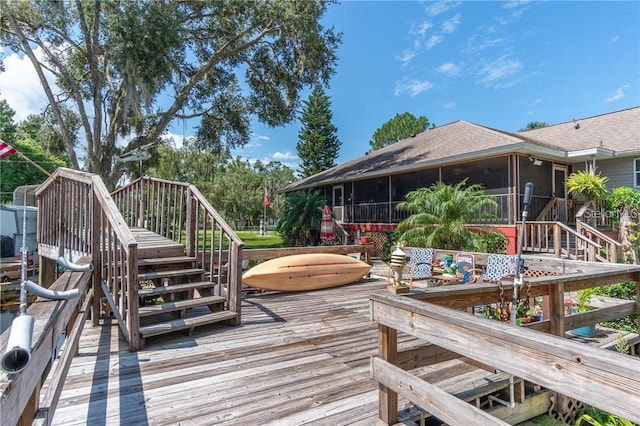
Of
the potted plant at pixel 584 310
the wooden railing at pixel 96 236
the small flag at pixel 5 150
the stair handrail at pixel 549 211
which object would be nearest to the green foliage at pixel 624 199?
the stair handrail at pixel 549 211

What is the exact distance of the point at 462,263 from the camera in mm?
5922

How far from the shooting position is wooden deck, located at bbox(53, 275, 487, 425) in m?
2.34

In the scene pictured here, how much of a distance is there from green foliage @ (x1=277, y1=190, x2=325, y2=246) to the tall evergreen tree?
54.1 ft

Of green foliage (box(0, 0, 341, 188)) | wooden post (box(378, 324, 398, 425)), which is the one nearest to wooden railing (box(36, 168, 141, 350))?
wooden post (box(378, 324, 398, 425))

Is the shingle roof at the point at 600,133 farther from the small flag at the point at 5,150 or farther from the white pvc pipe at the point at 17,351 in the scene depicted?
the white pvc pipe at the point at 17,351

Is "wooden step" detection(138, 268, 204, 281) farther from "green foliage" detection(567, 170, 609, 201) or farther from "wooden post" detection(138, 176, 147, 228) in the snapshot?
"green foliage" detection(567, 170, 609, 201)

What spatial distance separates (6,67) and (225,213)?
65.7ft

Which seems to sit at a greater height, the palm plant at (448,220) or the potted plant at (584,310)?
the palm plant at (448,220)

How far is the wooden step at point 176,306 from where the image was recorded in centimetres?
383

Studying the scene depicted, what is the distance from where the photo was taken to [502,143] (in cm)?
955

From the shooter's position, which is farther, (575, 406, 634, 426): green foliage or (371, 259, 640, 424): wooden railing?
(575, 406, 634, 426): green foliage

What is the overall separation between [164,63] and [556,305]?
10678mm

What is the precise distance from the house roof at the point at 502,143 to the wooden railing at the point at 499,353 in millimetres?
7316

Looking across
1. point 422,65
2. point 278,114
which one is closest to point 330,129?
point 422,65
